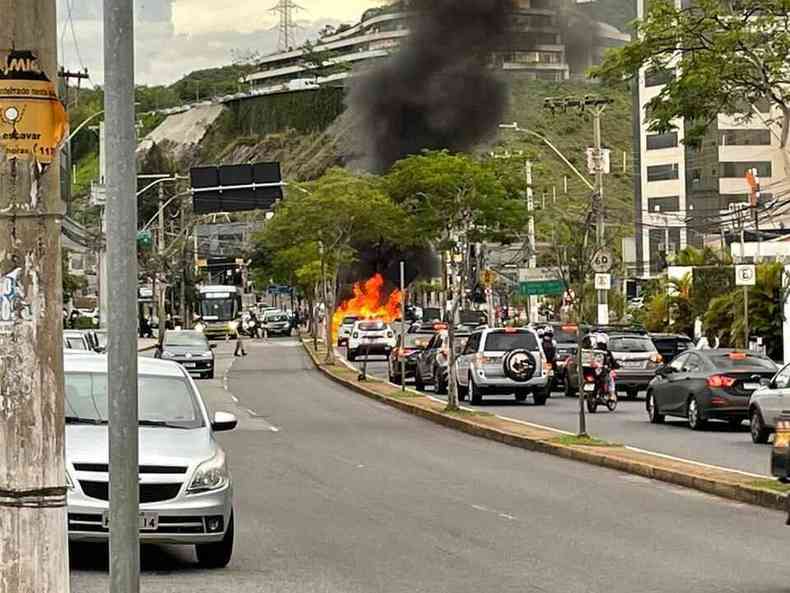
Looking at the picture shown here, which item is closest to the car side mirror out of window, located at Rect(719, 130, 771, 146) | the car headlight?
the car headlight

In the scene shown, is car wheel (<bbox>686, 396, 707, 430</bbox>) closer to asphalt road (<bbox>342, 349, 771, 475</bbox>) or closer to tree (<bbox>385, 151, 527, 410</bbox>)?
asphalt road (<bbox>342, 349, 771, 475</bbox>)

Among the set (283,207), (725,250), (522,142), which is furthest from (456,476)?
(522,142)

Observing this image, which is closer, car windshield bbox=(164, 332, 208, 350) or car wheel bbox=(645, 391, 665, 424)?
car wheel bbox=(645, 391, 665, 424)

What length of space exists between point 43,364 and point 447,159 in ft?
103

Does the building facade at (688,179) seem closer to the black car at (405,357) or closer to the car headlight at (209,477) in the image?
the black car at (405,357)

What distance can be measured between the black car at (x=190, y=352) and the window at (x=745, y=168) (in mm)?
52284

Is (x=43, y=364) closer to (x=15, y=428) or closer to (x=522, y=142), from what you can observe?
(x=15, y=428)

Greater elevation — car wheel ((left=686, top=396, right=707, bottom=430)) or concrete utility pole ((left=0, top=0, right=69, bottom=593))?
concrete utility pole ((left=0, top=0, right=69, bottom=593))

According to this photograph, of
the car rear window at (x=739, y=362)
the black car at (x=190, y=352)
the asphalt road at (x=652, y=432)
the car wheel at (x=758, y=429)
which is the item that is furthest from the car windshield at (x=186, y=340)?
the car wheel at (x=758, y=429)

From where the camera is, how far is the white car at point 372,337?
66.2 m

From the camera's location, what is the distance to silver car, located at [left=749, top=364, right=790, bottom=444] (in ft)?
81.9

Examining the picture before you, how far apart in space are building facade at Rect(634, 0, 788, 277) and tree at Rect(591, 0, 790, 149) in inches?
2835

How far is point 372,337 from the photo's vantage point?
6650 centimetres

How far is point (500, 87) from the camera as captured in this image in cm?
6694
